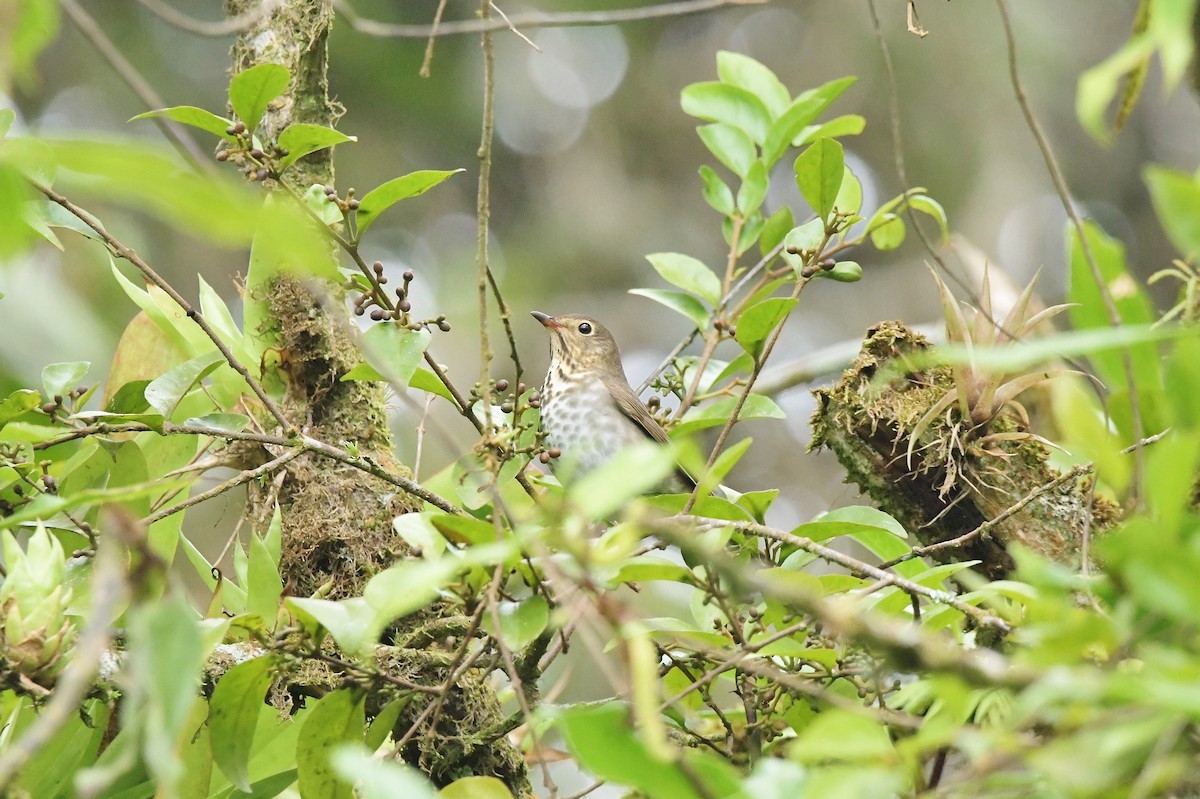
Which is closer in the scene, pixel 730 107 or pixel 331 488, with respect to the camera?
pixel 331 488

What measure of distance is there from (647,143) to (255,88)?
387 inches

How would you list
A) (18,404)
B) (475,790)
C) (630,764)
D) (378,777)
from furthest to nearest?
(18,404) < (475,790) < (630,764) < (378,777)

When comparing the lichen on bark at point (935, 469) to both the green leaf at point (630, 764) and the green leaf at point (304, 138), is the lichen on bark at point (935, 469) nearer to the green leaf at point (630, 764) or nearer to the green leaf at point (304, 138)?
the green leaf at point (304, 138)

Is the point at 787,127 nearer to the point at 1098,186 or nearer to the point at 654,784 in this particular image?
the point at 654,784

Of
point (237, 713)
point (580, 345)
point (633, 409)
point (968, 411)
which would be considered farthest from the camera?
point (580, 345)

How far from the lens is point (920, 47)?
1067cm

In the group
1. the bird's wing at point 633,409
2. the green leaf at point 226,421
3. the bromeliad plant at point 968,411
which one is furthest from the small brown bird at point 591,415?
the green leaf at point 226,421

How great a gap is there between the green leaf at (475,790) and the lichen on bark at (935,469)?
111cm

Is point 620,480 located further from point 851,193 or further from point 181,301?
point 851,193

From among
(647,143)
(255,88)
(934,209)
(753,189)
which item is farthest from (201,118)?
(647,143)

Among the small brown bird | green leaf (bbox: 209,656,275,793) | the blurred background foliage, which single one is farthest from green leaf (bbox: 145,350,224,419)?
the blurred background foliage

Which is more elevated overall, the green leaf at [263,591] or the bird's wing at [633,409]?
the bird's wing at [633,409]

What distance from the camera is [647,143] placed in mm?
11641

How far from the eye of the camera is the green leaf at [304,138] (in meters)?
2.14
